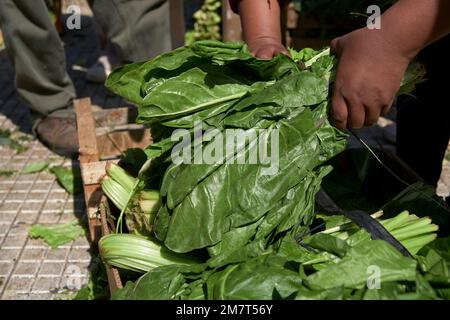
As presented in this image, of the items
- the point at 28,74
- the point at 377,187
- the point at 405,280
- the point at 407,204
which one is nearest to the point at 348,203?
the point at 377,187

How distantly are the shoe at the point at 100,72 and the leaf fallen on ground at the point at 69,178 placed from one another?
166cm

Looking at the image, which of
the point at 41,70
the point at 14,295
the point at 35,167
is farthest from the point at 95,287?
→ the point at 41,70

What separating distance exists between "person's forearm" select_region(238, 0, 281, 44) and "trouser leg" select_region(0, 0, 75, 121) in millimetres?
1965

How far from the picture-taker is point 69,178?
12.5 feet

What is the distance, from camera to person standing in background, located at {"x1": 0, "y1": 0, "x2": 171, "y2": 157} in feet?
12.8

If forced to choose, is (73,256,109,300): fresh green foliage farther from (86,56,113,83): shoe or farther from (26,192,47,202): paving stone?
(86,56,113,83): shoe

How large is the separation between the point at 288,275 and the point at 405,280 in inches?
14.3

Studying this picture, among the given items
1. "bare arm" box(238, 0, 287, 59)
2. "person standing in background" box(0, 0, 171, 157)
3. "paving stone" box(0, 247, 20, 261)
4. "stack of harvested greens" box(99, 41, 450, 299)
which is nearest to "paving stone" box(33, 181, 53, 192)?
"person standing in background" box(0, 0, 171, 157)

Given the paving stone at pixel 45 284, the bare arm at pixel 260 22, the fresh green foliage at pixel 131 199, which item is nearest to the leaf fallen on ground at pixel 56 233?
the paving stone at pixel 45 284

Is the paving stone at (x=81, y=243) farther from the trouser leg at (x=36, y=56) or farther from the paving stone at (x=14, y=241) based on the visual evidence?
the trouser leg at (x=36, y=56)

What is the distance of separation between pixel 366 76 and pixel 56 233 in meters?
2.15

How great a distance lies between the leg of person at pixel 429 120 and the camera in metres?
2.74
